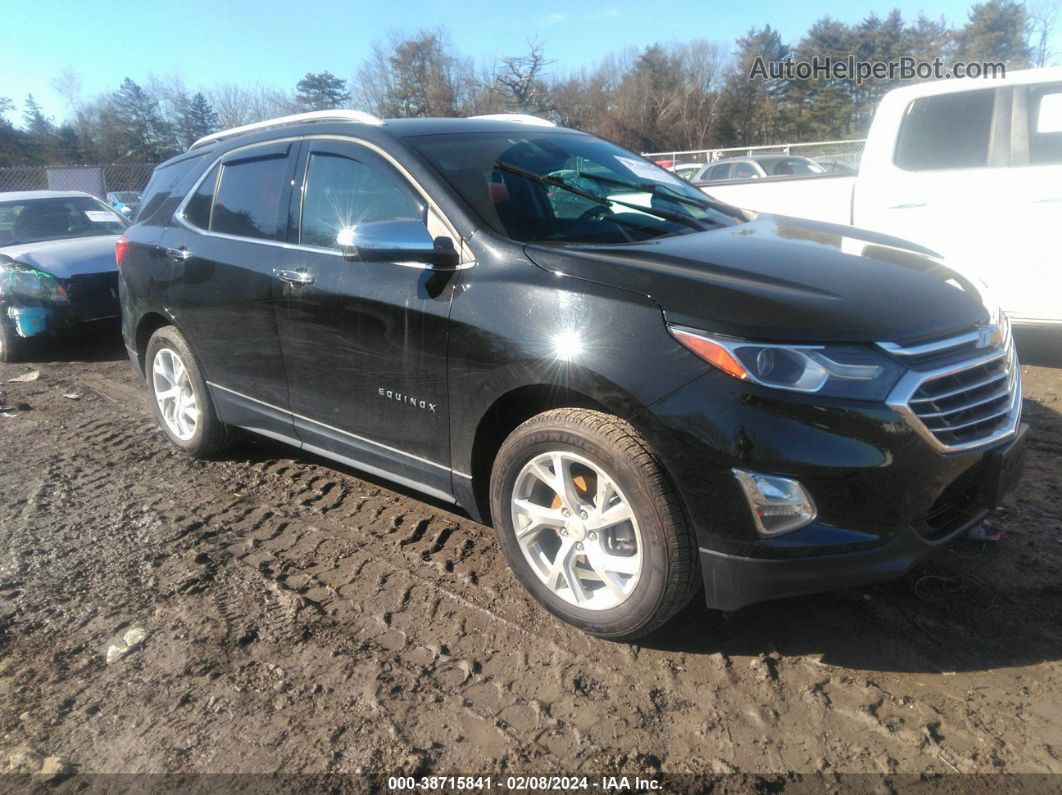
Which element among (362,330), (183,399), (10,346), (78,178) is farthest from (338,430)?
(78,178)

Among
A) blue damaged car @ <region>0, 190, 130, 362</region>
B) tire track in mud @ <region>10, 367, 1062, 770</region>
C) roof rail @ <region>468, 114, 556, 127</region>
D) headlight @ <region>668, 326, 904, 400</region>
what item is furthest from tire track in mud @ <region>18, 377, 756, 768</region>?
blue damaged car @ <region>0, 190, 130, 362</region>

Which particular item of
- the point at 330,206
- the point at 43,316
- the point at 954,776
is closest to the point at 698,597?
the point at 954,776

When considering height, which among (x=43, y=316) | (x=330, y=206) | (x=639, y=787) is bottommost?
(x=639, y=787)

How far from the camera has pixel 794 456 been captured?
2246 millimetres

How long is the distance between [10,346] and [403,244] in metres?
6.57

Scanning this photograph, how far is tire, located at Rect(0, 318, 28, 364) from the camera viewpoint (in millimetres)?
7582

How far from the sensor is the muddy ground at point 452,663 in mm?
2262

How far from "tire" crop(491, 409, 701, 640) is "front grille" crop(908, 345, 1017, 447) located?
2.66 ft

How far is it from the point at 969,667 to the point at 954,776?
1.71 ft

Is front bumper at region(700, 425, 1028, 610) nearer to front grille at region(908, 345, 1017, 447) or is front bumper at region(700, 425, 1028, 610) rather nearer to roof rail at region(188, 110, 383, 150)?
front grille at region(908, 345, 1017, 447)

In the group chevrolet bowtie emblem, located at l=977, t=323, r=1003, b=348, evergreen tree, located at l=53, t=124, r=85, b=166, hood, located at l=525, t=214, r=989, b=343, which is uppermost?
evergreen tree, located at l=53, t=124, r=85, b=166

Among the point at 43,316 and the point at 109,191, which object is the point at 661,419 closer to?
the point at 43,316

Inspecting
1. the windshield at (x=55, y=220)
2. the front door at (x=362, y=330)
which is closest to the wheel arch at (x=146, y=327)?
the front door at (x=362, y=330)

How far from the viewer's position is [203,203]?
14.3ft
